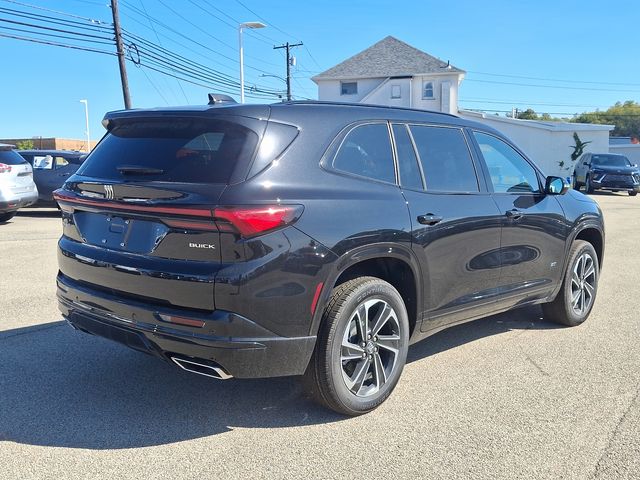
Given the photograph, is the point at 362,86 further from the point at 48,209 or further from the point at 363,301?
the point at 363,301

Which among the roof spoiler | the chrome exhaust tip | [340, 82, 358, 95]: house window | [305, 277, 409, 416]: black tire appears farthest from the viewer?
[340, 82, 358, 95]: house window

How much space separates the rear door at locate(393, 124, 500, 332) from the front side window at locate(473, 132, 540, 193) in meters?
0.23

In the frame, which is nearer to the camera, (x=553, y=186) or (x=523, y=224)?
(x=523, y=224)

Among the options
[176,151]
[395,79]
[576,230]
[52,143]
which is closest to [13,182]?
[176,151]

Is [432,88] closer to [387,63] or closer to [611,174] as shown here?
[387,63]

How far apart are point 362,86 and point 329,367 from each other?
40.7 metres

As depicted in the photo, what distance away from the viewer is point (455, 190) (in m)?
4.30

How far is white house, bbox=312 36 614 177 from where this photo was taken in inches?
1580

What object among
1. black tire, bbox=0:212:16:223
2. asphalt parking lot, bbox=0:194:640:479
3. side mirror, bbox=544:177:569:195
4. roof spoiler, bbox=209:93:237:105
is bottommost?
asphalt parking lot, bbox=0:194:640:479

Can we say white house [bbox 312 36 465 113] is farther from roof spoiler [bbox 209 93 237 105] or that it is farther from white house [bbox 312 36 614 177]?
roof spoiler [bbox 209 93 237 105]

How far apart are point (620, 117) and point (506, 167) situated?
10280 centimetres

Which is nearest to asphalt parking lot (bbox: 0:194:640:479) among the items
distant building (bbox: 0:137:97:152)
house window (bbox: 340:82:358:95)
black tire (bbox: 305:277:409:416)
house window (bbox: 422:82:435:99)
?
black tire (bbox: 305:277:409:416)

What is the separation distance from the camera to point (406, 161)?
4.02m

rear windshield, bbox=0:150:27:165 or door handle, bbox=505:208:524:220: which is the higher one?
rear windshield, bbox=0:150:27:165
